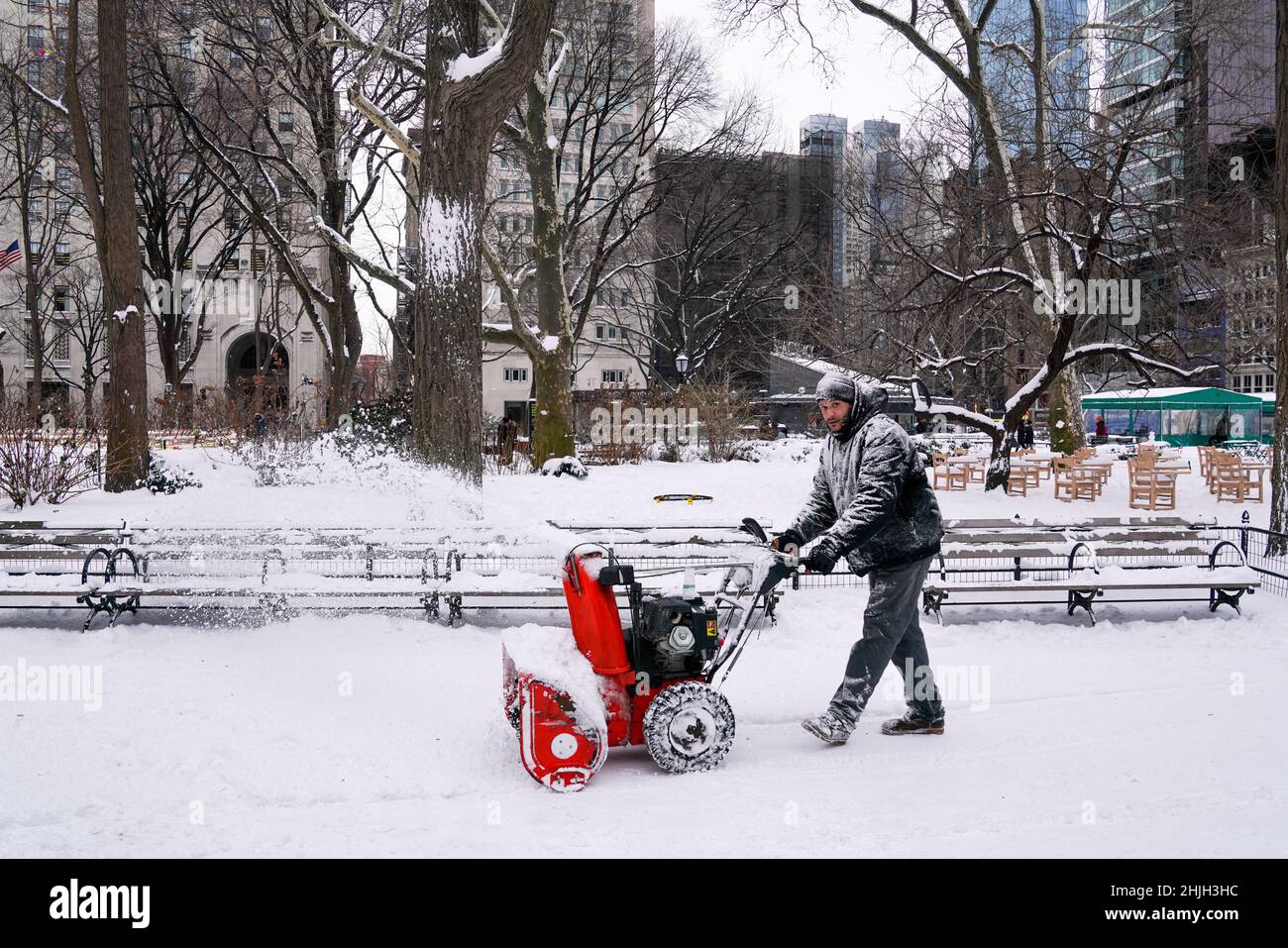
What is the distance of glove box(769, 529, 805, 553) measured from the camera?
5.14m

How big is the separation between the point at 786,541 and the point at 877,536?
0.51 m

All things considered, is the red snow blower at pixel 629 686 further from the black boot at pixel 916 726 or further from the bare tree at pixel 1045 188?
the bare tree at pixel 1045 188

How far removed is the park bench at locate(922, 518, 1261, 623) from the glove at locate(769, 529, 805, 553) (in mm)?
3298

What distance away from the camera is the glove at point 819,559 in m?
5.00

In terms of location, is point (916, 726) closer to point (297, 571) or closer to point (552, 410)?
point (297, 571)

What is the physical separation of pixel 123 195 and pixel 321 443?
224 inches

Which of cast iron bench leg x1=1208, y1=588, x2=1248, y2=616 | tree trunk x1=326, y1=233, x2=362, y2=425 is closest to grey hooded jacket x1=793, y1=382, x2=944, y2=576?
cast iron bench leg x1=1208, y1=588, x2=1248, y2=616

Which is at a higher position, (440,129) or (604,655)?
(440,129)

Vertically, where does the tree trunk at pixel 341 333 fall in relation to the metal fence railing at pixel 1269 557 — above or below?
above

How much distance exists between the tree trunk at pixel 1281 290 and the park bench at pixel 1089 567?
159 centimetres

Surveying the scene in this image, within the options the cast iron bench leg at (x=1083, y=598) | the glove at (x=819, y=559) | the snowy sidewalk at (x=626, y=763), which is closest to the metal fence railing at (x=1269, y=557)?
the cast iron bench leg at (x=1083, y=598)
